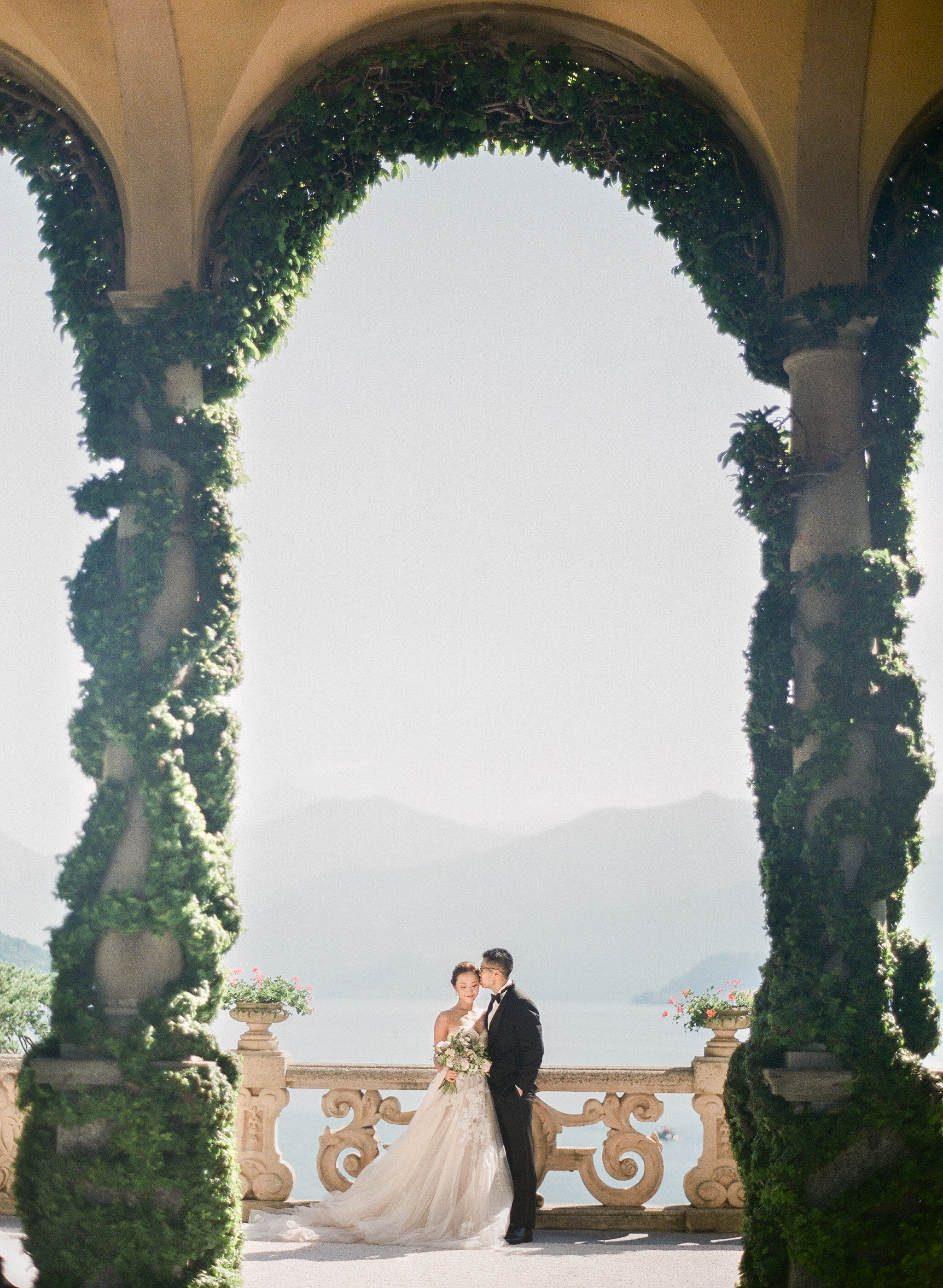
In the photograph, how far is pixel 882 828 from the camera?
632 cm

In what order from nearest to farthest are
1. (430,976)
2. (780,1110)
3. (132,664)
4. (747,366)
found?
(780,1110)
(132,664)
(747,366)
(430,976)

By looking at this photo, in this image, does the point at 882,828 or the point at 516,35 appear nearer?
the point at 882,828

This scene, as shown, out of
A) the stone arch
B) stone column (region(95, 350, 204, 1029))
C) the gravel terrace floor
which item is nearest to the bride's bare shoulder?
the gravel terrace floor

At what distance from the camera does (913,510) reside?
6895 millimetres

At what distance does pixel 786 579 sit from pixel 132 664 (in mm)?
3429

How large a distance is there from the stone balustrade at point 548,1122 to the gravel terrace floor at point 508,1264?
28 centimetres

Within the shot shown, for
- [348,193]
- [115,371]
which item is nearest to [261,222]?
[348,193]

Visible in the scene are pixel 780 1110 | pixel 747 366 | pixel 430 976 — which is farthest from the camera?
pixel 430 976

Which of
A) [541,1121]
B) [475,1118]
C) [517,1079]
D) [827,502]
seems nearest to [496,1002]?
[517,1079]

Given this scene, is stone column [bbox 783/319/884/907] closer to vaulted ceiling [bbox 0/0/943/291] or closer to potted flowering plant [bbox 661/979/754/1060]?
vaulted ceiling [bbox 0/0/943/291]

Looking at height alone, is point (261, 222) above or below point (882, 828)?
above

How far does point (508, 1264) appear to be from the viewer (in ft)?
23.0

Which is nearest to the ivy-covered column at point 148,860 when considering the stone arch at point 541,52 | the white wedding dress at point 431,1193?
the stone arch at point 541,52

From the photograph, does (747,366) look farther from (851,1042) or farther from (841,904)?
(851,1042)
